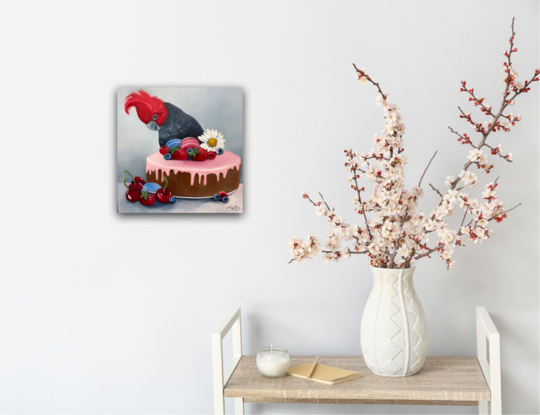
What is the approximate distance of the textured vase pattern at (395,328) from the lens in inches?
41.9

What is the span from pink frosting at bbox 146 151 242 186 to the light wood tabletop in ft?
1.79

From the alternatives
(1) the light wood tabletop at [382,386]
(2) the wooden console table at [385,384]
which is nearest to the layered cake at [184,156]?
(2) the wooden console table at [385,384]

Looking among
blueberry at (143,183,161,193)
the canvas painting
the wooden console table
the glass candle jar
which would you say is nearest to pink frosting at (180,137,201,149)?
the canvas painting

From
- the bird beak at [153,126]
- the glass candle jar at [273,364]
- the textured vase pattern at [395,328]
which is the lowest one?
the glass candle jar at [273,364]

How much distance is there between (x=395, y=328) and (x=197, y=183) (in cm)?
67

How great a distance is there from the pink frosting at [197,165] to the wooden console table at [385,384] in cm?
41

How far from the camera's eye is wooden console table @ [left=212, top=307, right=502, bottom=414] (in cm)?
100

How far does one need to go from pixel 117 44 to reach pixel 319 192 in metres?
0.73

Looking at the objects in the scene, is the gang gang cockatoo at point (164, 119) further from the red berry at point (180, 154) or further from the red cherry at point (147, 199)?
the red cherry at point (147, 199)

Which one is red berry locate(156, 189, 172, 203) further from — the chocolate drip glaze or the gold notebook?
the gold notebook

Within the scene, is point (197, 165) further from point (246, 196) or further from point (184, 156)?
point (246, 196)

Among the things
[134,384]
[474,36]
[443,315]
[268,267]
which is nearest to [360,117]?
[474,36]

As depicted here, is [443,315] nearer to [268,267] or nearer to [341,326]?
[341,326]

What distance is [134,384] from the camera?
136 centimetres
